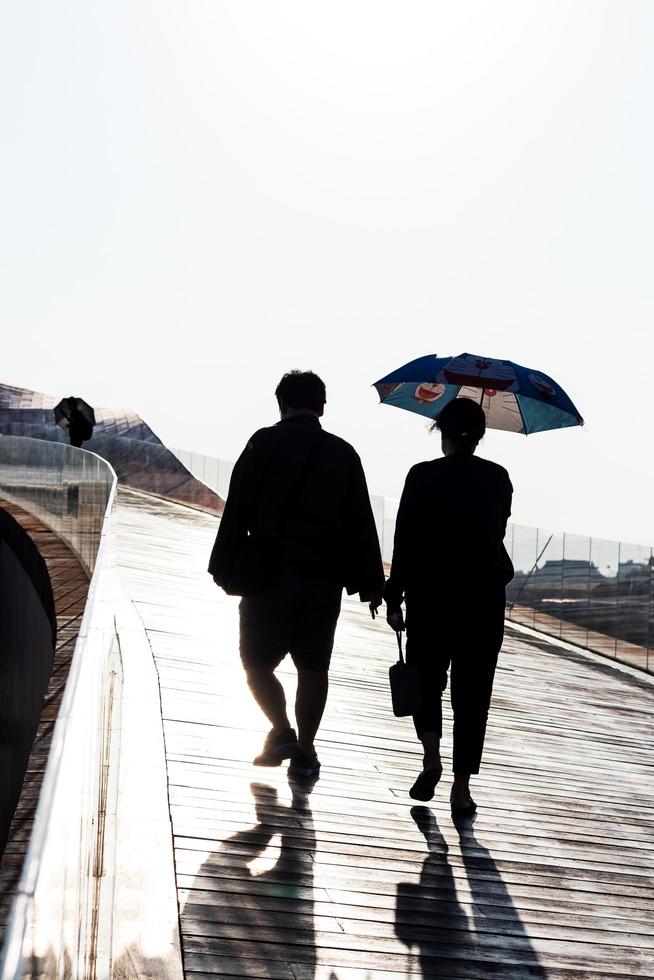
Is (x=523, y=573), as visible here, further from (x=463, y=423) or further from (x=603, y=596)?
(x=463, y=423)

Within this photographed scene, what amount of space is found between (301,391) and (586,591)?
10947 millimetres

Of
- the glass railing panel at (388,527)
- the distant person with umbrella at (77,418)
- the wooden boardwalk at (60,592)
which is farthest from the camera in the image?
the distant person with umbrella at (77,418)

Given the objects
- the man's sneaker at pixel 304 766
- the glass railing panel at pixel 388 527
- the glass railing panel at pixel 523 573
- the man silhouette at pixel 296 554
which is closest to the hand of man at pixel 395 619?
the man silhouette at pixel 296 554

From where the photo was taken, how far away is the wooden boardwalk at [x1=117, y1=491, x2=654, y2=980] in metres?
3.47

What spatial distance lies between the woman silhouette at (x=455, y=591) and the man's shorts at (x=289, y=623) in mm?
297

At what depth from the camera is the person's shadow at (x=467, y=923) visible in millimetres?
3469

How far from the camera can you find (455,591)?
16.1ft

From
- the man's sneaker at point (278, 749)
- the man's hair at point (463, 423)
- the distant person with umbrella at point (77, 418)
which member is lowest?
the man's sneaker at point (278, 749)

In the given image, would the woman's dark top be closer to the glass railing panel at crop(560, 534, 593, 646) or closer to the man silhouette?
the man silhouette

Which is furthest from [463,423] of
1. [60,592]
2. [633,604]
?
[633,604]

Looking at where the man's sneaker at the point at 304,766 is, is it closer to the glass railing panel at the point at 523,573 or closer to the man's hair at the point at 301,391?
the man's hair at the point at 301,391

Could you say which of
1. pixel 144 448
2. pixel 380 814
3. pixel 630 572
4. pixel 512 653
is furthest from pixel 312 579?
pixel 144 448

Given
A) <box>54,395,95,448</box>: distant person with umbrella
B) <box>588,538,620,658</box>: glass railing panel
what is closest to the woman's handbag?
<box>588,538,620,658</box>: glass railing panel

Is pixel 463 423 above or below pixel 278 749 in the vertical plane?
above
